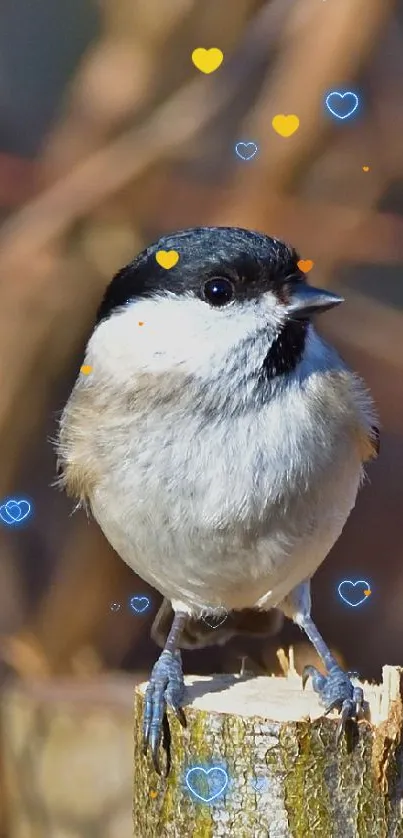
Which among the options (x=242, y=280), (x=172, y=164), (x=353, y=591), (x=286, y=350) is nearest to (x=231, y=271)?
(x=242, y=280)

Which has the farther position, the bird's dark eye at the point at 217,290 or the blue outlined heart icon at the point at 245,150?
the blue outlined heart icon at the point at 245,150

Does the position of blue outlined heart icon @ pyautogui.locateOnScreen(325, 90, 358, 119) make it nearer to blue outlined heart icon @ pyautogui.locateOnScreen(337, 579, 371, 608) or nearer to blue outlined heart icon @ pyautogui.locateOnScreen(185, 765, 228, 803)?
blue outlined heart icon @ pyautogui.locateOnScreen(337, 579, 371, 608)

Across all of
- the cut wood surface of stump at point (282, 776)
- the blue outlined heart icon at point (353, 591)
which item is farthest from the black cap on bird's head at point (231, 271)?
the blue outlined heart icon at point (353, 591)

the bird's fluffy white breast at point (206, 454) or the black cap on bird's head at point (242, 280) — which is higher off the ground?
the black cap on bird's head at point (242, 280)

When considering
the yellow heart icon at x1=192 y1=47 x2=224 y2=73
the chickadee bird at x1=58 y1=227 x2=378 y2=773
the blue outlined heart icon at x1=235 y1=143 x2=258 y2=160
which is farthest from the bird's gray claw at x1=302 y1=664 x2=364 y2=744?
the yellow heart icon at x1=192 y1=47 x2=224 y2=73

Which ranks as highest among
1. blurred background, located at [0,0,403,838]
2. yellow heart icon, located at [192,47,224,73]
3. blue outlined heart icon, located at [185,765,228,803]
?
yellow heart icon, located at [192,47,224,73]

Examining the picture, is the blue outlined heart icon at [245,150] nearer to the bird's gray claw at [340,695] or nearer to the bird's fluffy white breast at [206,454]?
the bird's fluffy white breast at [206,454]
